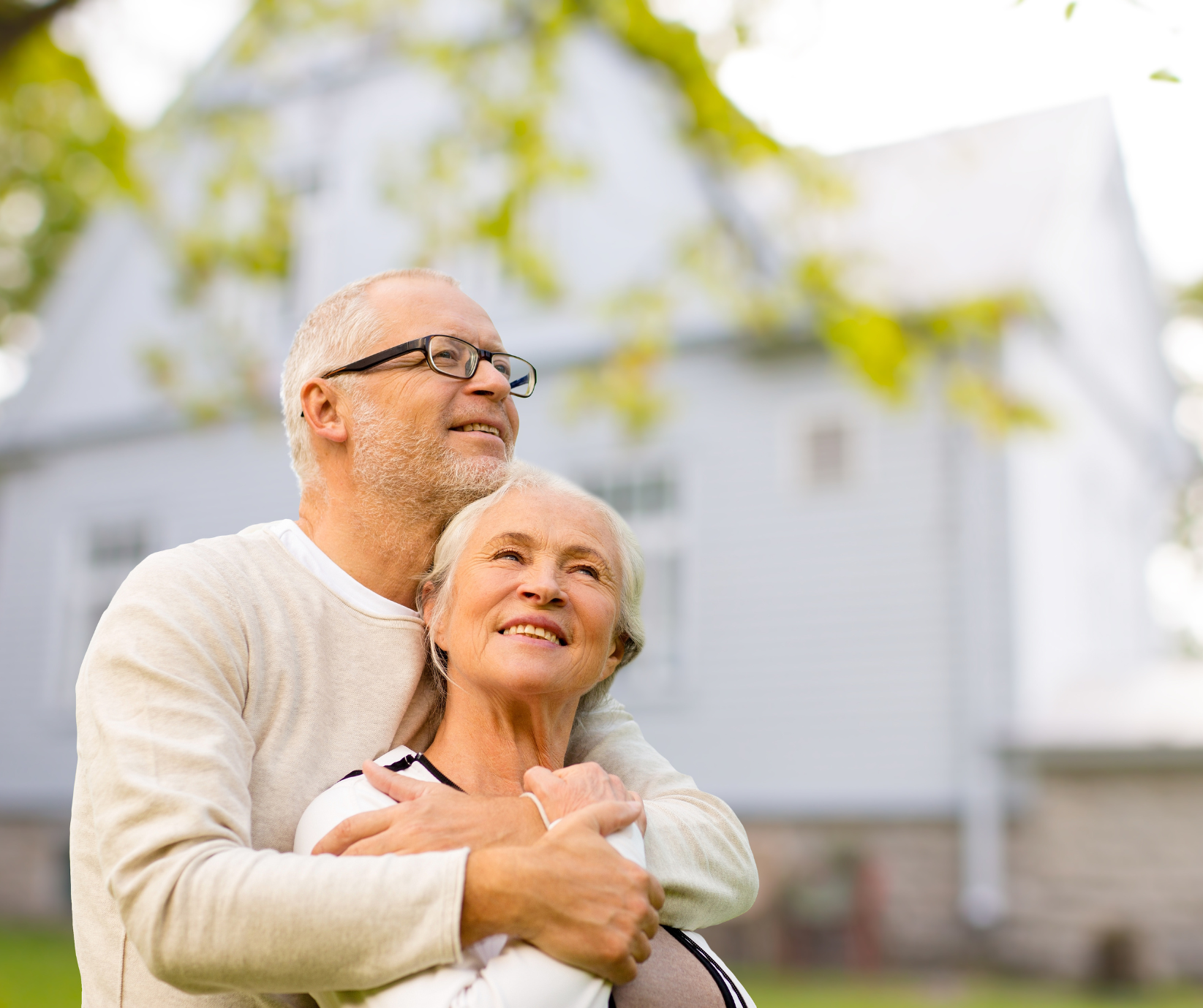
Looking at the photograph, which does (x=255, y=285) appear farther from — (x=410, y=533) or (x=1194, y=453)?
(x=1194, y=453)

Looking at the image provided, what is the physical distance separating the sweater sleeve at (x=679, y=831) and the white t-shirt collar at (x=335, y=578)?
0.38 metres

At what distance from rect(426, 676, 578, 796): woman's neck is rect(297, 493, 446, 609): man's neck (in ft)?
0.74

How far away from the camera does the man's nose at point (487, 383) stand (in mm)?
2156

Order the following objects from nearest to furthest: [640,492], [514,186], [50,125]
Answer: [514,186], [50,125], [640,492]

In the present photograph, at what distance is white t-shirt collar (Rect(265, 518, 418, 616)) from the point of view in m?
2.02

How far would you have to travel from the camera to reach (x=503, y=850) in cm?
154

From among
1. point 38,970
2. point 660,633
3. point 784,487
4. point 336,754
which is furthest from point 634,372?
point 336,754

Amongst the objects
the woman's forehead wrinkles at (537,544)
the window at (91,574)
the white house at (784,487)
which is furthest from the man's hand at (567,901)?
the window at (91,574)

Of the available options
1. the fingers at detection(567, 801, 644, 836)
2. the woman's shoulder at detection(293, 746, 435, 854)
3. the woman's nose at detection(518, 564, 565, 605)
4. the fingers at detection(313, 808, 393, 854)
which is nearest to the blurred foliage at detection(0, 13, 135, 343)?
the woman's nose at detection(518, 564, 565, 605)

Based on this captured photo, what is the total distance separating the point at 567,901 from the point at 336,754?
0.50 metres

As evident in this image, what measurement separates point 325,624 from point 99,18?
694cm

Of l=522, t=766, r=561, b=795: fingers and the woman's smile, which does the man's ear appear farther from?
l=522, t=766, r=561, b=795: fingers

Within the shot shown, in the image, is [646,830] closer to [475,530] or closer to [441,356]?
[475,530]

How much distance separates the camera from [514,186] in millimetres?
7875
